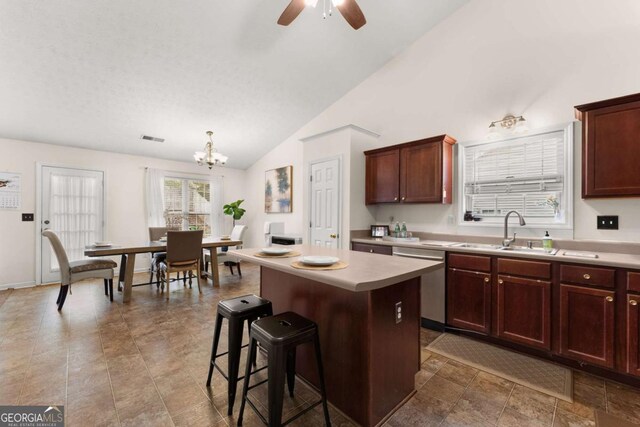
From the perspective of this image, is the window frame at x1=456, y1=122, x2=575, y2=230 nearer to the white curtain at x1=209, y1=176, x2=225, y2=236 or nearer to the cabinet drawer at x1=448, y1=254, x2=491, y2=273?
the cabinet drawer at x1=448, y1=254, x2=491, y2=273

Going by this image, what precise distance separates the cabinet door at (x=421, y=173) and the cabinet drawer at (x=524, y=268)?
1.03 metres

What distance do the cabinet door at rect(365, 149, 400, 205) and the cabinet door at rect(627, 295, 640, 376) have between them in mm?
2249

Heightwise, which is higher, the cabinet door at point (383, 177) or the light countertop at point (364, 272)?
the cabinet door at point (383, 177)

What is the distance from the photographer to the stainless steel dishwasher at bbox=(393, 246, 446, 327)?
289cm

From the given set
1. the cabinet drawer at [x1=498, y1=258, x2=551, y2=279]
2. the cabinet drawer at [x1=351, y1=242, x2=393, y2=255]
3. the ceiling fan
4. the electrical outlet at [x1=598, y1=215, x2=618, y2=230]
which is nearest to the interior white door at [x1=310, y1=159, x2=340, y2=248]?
the cabinet drawer at [x1=351, y1=242, x2=393, y2=255]

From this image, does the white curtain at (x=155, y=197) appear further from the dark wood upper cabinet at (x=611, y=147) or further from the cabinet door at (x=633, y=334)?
the cabinet door at (x=633, y=334)

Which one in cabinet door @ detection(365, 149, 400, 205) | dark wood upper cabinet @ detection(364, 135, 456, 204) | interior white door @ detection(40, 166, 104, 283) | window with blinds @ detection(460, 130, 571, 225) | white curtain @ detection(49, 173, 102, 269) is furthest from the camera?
white curtain @ detection(49, 173, 102, 269)

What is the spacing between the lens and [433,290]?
296 centimetres

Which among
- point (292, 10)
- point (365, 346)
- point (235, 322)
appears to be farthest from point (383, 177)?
point (235, 322)

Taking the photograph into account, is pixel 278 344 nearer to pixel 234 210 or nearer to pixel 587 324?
pixel 587 324

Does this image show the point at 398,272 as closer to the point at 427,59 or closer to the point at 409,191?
the point at 409,191

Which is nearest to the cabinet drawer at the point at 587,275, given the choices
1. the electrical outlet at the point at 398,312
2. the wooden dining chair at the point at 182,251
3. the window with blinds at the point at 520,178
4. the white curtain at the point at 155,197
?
the window with blinds at the point at 520,178

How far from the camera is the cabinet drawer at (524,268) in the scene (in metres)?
2.29

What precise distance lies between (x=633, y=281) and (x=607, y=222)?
0.83m
